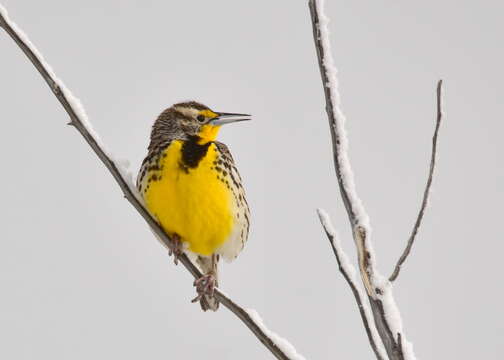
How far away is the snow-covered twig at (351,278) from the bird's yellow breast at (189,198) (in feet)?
6.83

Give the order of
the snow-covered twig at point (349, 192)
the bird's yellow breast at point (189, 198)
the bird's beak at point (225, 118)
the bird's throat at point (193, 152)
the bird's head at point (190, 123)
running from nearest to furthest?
the snow-covered twig at point (349, 192) → the bird's yellow breast at point (189, 198) → the bird's throat at point (193, 152) → the bird's beak at point (225, 118) → the bird's head at point (190, 123)

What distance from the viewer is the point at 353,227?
1.81 metres

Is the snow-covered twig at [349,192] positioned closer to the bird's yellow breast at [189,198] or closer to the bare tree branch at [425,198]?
the bare tree branch at [425,198]

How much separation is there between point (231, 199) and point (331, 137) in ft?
7.85

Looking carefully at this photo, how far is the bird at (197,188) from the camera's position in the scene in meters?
3.88

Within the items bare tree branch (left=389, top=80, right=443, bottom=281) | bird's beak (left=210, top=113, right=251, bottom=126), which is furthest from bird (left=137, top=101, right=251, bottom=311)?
bare tree branch (left=389, top=80, right=443, bottom=281)

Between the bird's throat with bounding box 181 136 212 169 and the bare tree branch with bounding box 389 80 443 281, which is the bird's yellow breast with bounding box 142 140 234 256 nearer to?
the bird's throat with bounding box 181 136 212 169

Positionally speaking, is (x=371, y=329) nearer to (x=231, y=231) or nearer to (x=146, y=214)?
(x=146, y=214)

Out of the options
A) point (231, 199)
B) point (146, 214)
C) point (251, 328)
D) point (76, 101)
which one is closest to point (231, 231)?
point (231, 199)

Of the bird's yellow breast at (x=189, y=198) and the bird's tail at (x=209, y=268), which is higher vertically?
the bird's yellow breast at (x=189, y=198)

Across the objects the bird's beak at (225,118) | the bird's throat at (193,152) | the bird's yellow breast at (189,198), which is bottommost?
the bird's yellow breast at (189,198)

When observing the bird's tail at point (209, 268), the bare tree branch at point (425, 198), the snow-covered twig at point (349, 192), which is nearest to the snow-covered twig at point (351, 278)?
the snow-covered twig at point (349, 192)

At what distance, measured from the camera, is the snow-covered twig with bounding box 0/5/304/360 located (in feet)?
6.02

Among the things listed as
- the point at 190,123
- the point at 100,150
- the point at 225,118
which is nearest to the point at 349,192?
the point at 100,150
